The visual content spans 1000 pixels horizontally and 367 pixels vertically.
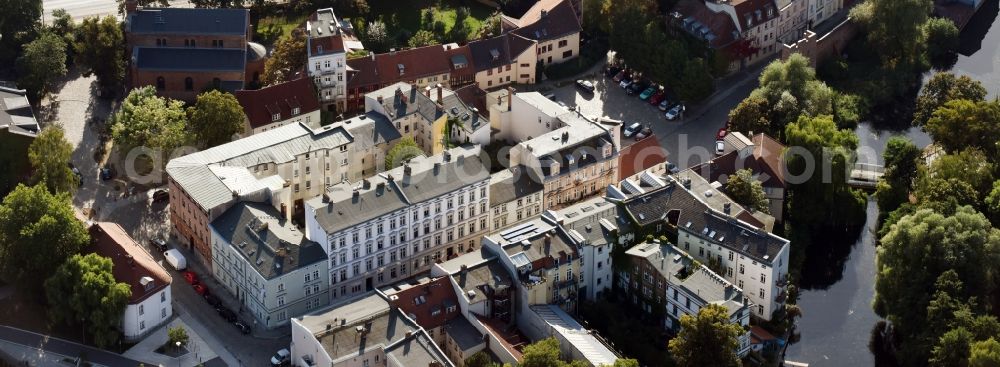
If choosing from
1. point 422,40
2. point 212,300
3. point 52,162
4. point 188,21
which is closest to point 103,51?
point 188,21

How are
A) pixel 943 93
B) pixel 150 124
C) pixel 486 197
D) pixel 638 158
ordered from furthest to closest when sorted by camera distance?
pixel 943 93 < pixel 638 158 < pixel 150 124 < pixel 486 197

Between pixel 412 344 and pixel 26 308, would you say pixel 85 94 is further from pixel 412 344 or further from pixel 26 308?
pixel 412 344

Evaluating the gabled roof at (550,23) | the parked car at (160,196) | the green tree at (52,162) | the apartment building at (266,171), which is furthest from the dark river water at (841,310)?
the green tree at (52,162)

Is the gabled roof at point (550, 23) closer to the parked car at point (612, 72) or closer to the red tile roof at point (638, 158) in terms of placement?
the parked car at point (612, 72)

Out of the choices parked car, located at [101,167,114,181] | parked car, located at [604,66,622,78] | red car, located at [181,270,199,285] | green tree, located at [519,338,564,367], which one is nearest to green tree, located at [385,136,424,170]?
red car, located at [181,270,199,285]

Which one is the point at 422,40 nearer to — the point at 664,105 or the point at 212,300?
the point at 664,105

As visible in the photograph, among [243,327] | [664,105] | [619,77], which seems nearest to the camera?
[243,327]
